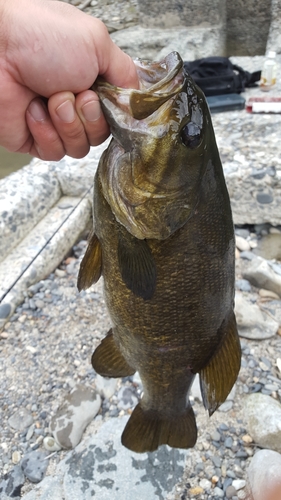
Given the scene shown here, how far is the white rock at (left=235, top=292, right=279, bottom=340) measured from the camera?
8.84 feet

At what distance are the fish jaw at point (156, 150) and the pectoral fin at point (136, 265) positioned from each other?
4cm

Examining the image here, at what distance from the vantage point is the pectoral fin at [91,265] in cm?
140

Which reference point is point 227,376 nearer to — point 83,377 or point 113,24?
point 83,377

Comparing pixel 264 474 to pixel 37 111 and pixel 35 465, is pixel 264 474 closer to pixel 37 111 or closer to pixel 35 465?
pixel 35 465

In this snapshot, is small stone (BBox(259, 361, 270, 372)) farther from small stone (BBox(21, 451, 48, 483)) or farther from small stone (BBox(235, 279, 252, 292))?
small stone (BBox(21, 451, 48, 483))

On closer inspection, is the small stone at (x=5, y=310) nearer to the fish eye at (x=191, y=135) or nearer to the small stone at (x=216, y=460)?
the small stone at (x=216, y=460)

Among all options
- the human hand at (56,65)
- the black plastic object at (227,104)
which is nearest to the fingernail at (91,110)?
the human hand at (56,65)

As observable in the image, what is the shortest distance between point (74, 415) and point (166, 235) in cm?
148

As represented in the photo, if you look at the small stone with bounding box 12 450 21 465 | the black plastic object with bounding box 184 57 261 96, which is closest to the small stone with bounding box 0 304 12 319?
the small stone with bounding box 12 450 21 465

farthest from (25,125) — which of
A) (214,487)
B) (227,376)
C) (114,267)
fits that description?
(214,487)

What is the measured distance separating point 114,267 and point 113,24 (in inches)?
348

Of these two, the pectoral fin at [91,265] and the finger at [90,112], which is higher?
the finger at [90,112]

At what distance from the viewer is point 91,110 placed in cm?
121

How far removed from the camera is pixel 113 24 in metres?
8.88
